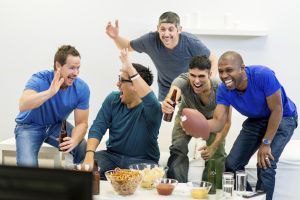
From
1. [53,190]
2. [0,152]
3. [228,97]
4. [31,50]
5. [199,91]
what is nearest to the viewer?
[53,190]

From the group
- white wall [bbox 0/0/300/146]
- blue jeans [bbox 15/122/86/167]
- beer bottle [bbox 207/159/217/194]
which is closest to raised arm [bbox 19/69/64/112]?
blue jeans [bbox 15/122/86/167]

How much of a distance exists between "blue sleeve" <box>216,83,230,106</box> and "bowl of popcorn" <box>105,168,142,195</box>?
739 millimetres

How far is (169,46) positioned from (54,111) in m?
0.96

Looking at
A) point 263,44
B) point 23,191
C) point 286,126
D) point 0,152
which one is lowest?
point 0,152

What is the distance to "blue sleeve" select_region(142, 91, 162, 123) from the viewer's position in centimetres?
325

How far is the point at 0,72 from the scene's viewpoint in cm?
533

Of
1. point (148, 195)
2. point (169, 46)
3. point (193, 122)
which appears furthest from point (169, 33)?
point (148, 195)

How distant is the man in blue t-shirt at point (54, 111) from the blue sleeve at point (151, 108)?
1.35 ft

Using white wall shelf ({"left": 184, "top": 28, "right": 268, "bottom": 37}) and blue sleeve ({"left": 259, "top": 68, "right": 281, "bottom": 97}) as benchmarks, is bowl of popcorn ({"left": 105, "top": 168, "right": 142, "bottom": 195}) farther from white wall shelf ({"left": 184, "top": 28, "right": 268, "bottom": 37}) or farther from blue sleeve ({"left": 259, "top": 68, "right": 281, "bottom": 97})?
white wall shelf ({"left": 184, "top": 28, "right": 268, "bottom": 37})

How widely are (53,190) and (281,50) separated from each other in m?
4.50

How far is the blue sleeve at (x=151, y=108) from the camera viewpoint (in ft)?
10.7

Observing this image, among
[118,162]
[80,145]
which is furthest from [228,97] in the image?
[80,145]

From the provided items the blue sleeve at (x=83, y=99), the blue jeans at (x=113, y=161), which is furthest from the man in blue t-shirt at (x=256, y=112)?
the blue sleeve at (x=83, y=99)

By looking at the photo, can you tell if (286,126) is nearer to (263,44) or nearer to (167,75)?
(167,75)
